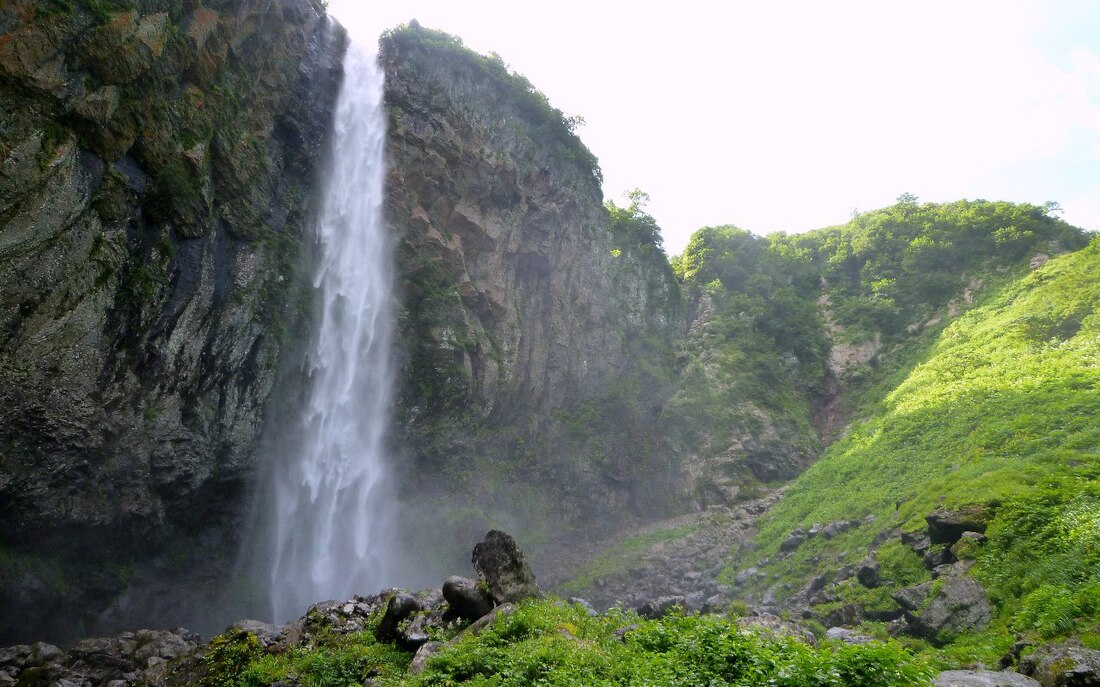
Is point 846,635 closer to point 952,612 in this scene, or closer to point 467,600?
point 952,612

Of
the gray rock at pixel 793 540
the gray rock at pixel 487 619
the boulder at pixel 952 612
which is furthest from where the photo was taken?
the gray rock at pixel 793 540

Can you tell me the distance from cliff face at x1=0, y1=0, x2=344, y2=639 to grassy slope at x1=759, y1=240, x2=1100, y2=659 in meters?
21.9

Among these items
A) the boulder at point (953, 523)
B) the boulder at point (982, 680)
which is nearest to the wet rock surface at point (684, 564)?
the boulder at point (953, 523)

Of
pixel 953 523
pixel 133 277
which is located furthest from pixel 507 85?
pixel 953 523

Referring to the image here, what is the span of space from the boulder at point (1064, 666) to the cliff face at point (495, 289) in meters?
24.8

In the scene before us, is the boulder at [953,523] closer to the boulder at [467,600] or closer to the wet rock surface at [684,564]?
the wet rock surface at [684,564]

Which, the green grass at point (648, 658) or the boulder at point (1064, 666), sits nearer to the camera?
the green grass at point (648, 658)

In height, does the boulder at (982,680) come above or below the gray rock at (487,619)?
below

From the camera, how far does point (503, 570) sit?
12.8m

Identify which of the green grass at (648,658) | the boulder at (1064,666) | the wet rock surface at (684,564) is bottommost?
the wet rock surface at (684,564)

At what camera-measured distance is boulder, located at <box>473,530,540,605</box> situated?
1242 centimetres

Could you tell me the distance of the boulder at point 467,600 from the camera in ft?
39.7

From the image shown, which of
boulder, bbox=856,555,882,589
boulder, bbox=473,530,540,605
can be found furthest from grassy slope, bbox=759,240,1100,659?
boulder, bbox=473,530,540,605

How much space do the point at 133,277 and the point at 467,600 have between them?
14.8 m
